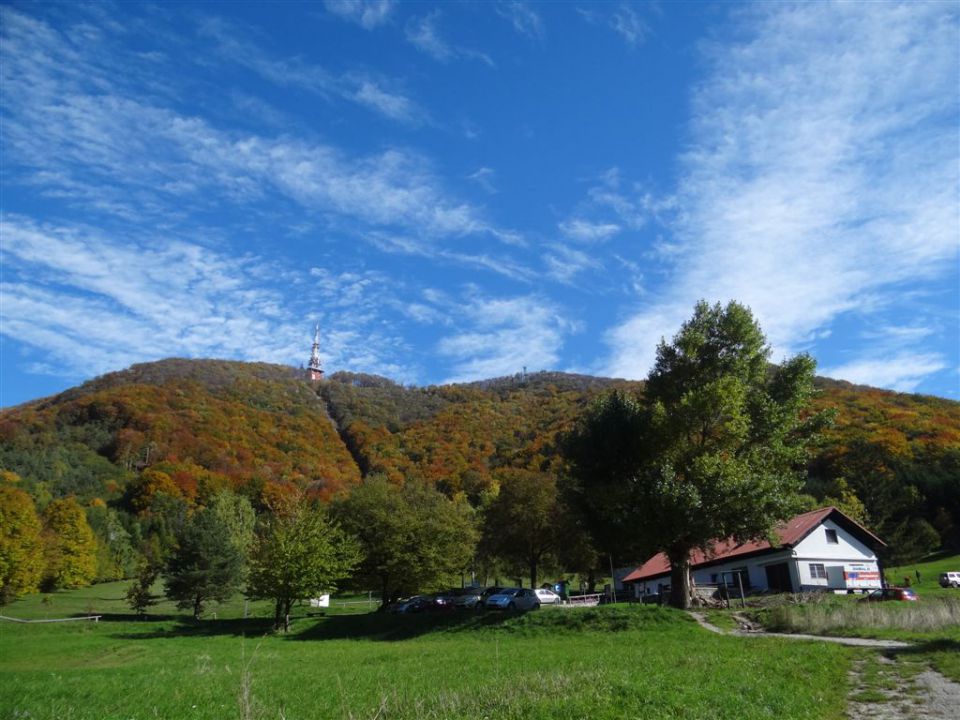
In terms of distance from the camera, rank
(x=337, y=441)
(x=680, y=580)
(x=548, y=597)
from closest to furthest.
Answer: (x=680, y=580), (x=548, y=597), (x=337, y=441)

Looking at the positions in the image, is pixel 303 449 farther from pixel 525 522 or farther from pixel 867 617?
pixel 867 617

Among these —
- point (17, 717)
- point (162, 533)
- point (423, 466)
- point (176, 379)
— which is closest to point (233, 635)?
point (17, 717)

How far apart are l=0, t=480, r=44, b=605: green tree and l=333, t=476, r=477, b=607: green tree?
26.0 m

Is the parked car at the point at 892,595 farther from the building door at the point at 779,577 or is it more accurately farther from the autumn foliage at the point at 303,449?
the autumn foliage at the point at 303,449

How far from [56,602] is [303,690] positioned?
6544 centimetres

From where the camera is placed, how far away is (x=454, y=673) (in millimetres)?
17500

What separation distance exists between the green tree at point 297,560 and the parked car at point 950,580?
42.1 metres

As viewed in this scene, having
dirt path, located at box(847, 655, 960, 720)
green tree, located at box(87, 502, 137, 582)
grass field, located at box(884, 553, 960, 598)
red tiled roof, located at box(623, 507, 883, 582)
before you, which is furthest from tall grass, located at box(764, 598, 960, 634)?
green tree, located at box(87, 502, 137, 582)

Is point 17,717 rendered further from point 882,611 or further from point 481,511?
point 481,511

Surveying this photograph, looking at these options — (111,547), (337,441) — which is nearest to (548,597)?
(111,547)

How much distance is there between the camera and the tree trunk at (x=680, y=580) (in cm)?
3150

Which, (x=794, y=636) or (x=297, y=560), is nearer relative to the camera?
(x=794, y=636)

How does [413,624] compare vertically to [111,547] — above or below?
below

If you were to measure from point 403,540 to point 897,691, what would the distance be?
39459mm
